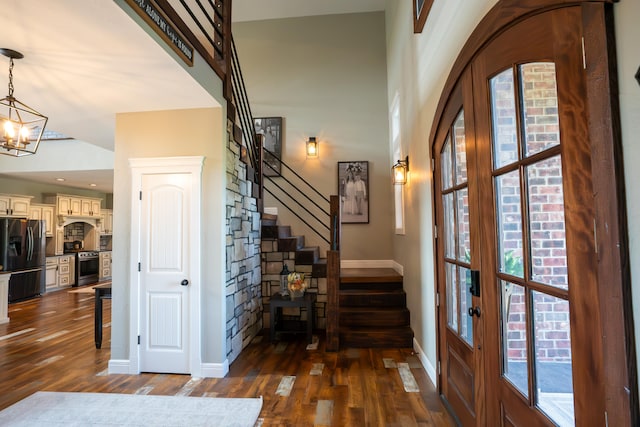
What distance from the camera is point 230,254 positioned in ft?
11.3

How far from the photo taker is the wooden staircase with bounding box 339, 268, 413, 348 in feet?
12.5

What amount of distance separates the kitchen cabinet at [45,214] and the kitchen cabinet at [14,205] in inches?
9.5

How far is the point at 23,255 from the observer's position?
22.6 feet

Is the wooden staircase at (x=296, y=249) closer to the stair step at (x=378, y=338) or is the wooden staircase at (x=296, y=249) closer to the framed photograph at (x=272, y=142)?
the stair step at (x=378, y=338)

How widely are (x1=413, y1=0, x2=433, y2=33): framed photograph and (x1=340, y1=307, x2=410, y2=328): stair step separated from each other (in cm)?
318

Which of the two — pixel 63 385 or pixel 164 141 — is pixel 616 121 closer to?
pixel 164 141

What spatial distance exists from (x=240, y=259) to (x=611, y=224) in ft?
11.3

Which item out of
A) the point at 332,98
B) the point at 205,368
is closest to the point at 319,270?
the point at 205,368

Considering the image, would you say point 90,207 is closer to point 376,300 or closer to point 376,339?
point 376,300

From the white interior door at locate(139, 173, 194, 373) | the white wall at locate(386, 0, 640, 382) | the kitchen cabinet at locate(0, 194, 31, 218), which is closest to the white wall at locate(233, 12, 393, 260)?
the white wall at locate(386, 0, 640, 382)

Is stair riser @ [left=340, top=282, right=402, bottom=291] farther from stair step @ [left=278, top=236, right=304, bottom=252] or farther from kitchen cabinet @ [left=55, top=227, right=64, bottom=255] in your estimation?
kitchen cabinet @ [left=55, top=227, right=64, bottom=255]

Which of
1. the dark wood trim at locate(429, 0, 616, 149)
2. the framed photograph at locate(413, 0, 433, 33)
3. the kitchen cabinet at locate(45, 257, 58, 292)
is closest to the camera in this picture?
the dark wood trim at locate(429, 0, 616, 149)

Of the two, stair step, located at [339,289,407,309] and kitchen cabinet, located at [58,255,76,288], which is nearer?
stair step, located at [339,289,407,309]

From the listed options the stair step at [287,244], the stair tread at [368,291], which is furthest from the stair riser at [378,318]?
the stair step at [287,244]
